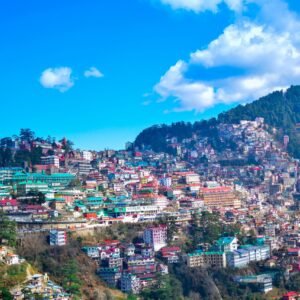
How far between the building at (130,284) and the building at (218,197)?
16581 mm

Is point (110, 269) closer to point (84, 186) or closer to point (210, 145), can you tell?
point (84, 186)

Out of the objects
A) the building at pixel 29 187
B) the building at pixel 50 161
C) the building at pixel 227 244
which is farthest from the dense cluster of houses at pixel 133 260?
the building at pixel 50 161

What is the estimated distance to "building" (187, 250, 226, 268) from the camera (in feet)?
116

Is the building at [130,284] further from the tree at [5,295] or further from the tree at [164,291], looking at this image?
the tree at [5,295]

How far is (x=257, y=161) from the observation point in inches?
2709

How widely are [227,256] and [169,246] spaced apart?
3.14m

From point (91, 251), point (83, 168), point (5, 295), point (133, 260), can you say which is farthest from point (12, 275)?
point (83, 168)

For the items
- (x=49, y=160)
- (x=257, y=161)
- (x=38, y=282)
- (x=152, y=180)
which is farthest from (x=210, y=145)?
(x=38, y=282)

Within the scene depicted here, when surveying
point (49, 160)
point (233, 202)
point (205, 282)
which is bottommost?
point (205, 282)

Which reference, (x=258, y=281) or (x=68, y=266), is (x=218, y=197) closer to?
(x=258, y=281)

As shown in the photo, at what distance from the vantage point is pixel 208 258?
1407 inches

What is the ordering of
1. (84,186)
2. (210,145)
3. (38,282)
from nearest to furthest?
1. (38,282)
2. (84,186)
3. (210,145)

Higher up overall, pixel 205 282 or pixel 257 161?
pixel 257 161

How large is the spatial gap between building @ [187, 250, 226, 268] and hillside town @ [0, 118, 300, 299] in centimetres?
5
